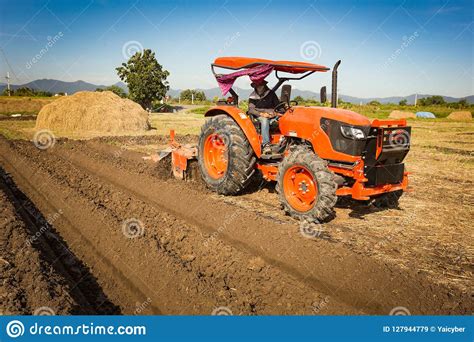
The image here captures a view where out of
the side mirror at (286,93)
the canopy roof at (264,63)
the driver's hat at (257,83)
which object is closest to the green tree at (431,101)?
the canopy roof at (264,63)

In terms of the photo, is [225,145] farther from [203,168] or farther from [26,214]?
[26,214]

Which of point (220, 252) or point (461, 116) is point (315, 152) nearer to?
point (220, 252)

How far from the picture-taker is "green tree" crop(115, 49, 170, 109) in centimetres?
3219

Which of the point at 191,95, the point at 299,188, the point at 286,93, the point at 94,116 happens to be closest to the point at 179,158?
the point at 286,93

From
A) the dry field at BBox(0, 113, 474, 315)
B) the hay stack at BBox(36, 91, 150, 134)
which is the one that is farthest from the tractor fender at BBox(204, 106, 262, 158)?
the hay stack at BBox(36, 91, 150, 134)

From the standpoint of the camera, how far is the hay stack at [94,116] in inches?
662

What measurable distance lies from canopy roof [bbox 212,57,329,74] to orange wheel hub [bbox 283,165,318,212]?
1568mm

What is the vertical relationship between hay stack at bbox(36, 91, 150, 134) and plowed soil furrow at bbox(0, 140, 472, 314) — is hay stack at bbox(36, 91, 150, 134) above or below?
above

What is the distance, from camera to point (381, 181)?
5.17 metres

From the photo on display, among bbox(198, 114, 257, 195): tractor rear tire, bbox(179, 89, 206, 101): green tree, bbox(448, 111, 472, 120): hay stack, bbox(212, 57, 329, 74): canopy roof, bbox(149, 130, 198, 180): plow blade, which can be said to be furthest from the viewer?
bbox(179, 89, 206, 101): green tree

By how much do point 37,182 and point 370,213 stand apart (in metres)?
5.99

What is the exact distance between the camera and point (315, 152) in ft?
18.0

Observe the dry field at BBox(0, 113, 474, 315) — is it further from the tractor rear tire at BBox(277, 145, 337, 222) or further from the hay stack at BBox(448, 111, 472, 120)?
the hay stack at BBox(448, 111, 472, 120)

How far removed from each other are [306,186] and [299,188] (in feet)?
0.40
